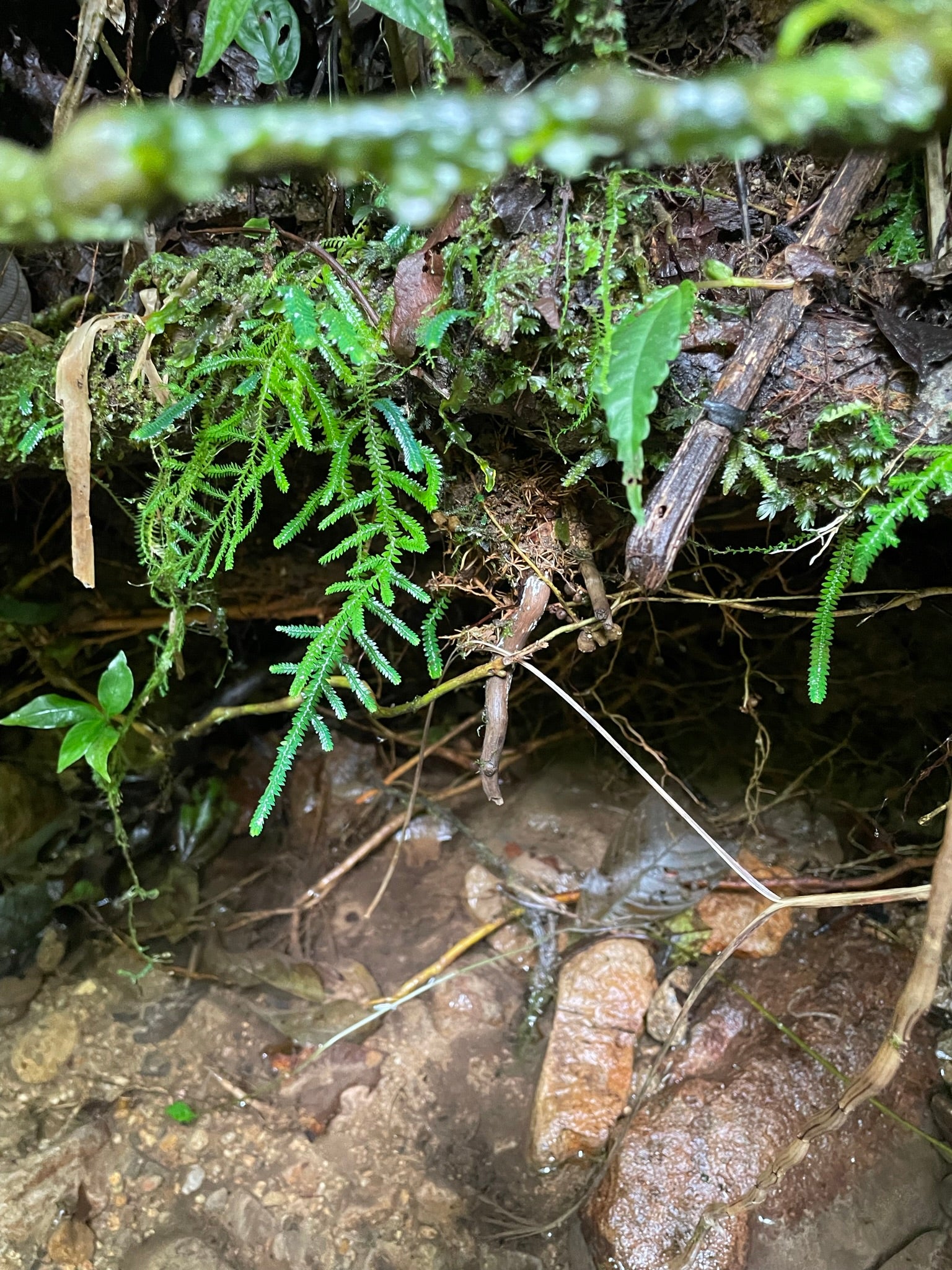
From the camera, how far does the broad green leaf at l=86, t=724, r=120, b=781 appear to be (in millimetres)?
1635

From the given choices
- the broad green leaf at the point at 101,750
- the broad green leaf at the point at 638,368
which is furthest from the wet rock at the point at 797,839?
the broad green leaf at the point at 101,750

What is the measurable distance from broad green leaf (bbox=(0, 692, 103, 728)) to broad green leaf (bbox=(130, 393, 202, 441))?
0.75 meters

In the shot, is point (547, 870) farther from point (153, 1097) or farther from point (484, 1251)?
point (153, 1097)

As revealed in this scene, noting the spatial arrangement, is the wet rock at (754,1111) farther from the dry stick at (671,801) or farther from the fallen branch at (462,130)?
the fallen branch at (462,130)

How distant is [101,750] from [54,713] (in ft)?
0.56

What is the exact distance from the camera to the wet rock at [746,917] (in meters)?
1.76

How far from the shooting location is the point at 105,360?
1373 mm

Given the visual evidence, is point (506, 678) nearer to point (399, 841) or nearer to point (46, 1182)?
point (399, 841)

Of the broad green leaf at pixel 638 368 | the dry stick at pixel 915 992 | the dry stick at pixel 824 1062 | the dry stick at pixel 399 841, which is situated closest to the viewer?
the broad green leaf at pixel 638 368

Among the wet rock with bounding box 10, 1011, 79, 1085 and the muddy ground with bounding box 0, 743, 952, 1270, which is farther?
the wet rock with bounding box 10, 1011, 79, 1085

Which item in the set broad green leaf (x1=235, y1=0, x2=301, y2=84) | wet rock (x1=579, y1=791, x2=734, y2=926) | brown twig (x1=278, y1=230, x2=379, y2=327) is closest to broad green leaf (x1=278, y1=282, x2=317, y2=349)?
brown twig (x1=278, y1=230, x2=379, y2=327)

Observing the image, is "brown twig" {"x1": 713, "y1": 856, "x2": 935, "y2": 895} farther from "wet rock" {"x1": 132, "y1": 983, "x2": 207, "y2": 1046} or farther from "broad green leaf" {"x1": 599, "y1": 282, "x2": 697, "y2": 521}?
"wet rock" {"x1": 132, "y1": 983, "x2": 207, "y2": 1046}

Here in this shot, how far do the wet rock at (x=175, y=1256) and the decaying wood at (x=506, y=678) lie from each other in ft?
3.72

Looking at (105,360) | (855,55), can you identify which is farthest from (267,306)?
(855,55)
